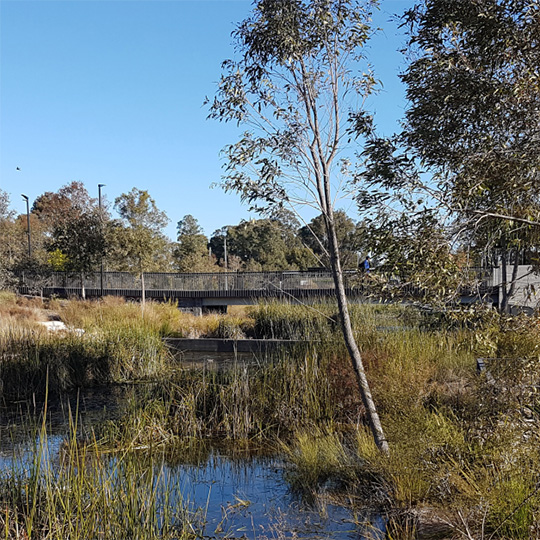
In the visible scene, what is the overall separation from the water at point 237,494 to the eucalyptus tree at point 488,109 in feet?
7.18

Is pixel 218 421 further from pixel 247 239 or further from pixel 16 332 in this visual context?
pixel 247 239

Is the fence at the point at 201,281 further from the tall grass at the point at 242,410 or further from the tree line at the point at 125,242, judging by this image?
the tall grass at the point at 242,410

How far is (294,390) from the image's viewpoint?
23.0 ft

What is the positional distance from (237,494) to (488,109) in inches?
147

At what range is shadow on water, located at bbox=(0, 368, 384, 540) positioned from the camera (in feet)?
14.4

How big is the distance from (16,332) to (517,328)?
8.62m

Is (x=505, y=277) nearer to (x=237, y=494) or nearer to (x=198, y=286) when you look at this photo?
(x=237, y=494)

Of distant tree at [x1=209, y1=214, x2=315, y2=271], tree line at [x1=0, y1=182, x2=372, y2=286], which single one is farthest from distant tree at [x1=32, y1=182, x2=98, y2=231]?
distant tree at [x1=209, y1=214, x2=315, y2=271]

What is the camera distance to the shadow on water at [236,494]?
4391mm

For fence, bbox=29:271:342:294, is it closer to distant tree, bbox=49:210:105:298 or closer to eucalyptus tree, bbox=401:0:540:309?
distant tree, bbox=49:210:105:298

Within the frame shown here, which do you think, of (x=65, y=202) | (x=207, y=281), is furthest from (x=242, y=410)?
(x=65, y=202)

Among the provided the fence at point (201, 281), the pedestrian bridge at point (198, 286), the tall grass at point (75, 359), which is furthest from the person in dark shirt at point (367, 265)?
the fence at point (201, 281)

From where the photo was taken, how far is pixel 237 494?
5355 millimetres

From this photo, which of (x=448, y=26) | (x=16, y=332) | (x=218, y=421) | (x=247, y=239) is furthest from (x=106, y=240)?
(x=247, y=239)
